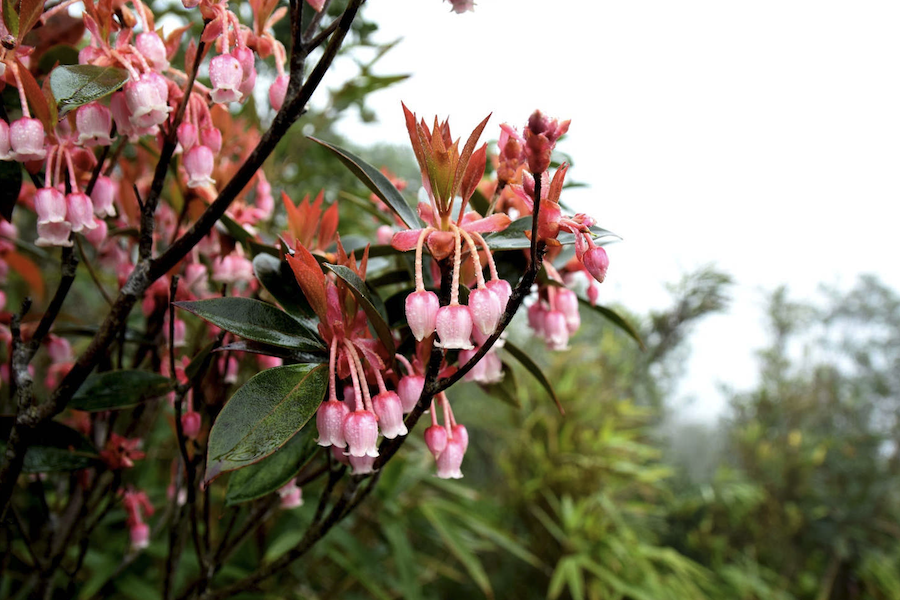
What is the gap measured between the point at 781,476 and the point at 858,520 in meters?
0.30

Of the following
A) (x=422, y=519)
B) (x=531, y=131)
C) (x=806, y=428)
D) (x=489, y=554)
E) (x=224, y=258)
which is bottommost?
(x=489, y=554)

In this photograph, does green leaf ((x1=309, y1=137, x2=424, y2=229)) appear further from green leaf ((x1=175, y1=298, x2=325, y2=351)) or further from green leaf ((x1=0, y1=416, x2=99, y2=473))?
green leaf ((x1=0, y1=416, x2=99, y2=473))

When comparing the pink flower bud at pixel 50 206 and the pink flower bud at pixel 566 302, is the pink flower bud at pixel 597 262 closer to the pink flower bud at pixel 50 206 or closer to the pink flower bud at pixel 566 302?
the pink flower bud at pixel 566 302

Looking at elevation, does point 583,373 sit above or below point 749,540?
above

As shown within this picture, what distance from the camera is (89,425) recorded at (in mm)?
625

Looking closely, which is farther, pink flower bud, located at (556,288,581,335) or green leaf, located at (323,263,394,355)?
pink flower bud, located at (556,288,581,335)

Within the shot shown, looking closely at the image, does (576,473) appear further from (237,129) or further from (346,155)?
(346,155)

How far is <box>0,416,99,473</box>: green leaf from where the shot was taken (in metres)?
0.43

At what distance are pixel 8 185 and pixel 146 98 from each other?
16cm

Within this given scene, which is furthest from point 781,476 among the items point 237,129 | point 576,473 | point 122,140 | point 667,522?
point 122,140

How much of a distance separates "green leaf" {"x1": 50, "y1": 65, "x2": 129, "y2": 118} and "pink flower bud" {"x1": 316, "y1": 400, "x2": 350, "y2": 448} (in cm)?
21

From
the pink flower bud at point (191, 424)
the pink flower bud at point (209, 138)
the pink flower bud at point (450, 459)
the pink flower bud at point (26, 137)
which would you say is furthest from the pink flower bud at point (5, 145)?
the pink flower bud at point (450, 459)

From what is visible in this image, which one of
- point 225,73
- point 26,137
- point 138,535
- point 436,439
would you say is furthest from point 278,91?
point 138,535

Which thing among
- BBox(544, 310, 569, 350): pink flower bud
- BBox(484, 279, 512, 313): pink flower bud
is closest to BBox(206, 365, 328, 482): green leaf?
BBox(484, 279, 512, 313): pink flower bud
